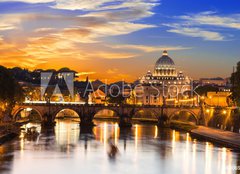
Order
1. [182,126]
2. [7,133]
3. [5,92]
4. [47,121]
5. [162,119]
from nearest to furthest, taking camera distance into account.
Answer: [7,133] → [5,92] → [182,126] → [47,121] → [162,119]

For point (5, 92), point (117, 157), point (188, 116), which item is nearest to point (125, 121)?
point (188, 116)

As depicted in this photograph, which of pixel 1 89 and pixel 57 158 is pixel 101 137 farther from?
pixel 57 158

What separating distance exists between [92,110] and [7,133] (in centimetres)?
3968

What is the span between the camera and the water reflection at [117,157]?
171 ft

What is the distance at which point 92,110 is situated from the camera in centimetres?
11412

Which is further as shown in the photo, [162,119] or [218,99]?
[218,99]

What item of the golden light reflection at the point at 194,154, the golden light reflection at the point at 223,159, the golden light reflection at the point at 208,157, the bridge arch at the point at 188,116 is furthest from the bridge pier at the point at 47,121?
the golden light reflection at the point at 223,159

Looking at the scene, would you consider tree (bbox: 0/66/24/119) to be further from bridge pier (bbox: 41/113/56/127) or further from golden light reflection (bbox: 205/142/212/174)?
golden light reflection (bbox: 205/142/212/174)

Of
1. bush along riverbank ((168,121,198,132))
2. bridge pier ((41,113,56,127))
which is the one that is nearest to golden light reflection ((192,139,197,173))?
bush along riverbank ((168,121,198,132))

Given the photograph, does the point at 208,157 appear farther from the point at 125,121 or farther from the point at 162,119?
the point at 162,119

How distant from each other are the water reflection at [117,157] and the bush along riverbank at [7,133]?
3.41 feet

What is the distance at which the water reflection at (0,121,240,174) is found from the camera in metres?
52.1

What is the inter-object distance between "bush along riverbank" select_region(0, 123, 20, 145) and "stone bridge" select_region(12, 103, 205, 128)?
939 inches

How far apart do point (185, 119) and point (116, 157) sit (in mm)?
65598
